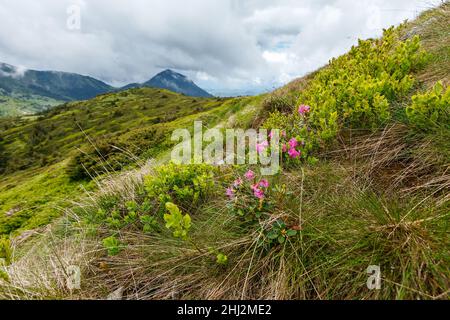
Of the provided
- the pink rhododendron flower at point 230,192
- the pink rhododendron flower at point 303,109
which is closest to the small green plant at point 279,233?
the pink rhododendron flower at point 230,192

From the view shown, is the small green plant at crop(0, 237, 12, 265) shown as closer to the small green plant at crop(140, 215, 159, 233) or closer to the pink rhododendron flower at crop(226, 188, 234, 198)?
the small green plant at crop(140, 215, 159, 233)

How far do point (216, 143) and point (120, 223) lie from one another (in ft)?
15.4

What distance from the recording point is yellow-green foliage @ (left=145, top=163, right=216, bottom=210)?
4.19 metres

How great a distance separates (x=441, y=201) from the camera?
2.70m

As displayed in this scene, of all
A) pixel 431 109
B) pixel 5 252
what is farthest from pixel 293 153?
pixel 5 252

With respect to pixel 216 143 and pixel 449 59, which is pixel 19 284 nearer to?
pixel 216 143

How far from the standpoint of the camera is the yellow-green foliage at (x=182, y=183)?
4188mm

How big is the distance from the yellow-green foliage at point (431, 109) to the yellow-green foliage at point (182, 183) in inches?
108

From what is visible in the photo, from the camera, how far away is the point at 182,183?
14.5ft

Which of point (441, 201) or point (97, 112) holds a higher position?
point (97, 112)

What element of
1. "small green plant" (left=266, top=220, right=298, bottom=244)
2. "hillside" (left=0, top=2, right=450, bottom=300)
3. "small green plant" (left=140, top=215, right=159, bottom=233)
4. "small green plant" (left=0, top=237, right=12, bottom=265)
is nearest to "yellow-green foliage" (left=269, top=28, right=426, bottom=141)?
"hillside" (left=0, top=2, right=450, bottom=300)
